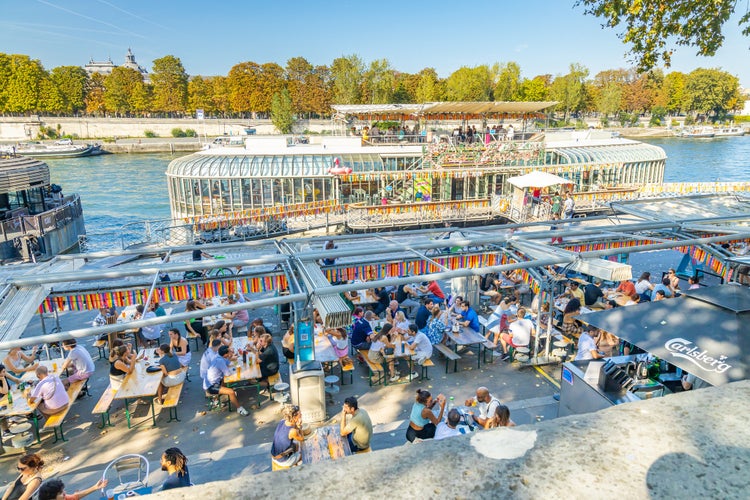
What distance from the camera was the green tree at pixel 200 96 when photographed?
99.6 meters

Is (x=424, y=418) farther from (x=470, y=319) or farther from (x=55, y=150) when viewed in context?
(x=55, y=150)

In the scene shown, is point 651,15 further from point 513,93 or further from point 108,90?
point 108,90

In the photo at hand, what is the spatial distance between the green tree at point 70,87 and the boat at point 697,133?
4678 inches

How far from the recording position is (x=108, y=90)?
3912 inches

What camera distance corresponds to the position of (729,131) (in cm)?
10694

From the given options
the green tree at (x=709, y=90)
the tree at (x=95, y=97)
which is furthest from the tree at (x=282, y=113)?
the green tree at (x=709, y=90)

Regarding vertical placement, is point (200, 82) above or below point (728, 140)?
above

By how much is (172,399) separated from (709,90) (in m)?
134

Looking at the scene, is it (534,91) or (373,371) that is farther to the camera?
(534,91)

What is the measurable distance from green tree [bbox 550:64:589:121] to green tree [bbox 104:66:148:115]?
3174 inches

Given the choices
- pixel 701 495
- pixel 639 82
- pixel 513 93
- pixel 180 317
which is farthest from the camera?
pixel 639 82

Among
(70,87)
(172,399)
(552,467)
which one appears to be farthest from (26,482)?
(70,87)

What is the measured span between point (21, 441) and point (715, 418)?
896 cm

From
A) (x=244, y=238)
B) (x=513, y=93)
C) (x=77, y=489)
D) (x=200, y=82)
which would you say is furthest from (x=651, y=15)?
(x=200, y=82)
